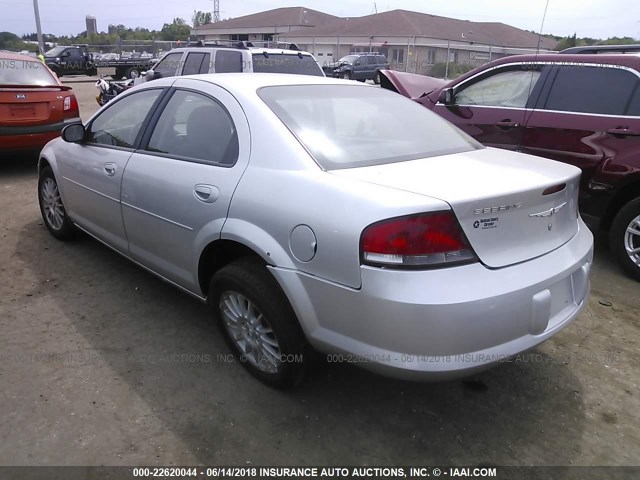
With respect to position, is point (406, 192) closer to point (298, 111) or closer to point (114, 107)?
point (298, 111)

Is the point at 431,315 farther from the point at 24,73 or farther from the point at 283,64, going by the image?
the point at 283,64

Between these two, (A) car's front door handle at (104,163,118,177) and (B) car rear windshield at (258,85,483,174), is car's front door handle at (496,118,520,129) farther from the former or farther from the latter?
(A) car's front door handle at (104,163,118,177)

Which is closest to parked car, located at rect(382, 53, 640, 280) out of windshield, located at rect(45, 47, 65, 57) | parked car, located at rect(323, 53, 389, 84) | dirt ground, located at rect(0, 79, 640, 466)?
dirt ground, located at rect(0, 79, 640, 466)

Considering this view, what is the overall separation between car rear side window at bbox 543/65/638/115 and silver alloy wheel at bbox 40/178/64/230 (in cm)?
445

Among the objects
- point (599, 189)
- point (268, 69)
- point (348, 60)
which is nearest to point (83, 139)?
point (599, 189)

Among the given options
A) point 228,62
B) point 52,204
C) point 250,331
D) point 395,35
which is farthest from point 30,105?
point 395,35

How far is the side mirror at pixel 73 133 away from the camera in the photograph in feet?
13.1

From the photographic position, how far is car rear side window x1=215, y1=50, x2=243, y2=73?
994cm

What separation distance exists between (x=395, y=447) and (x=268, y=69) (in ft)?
28.6

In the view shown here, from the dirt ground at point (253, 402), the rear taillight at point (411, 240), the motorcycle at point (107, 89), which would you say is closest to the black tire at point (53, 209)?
the dirt ground at point (253, 402)

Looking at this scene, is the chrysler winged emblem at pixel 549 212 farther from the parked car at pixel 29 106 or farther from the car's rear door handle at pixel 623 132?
the parked car at pixel 29 106

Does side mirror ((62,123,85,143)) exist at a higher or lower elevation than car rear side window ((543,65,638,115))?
lower

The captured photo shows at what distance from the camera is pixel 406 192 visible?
2262 mm

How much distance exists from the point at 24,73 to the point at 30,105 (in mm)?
707
